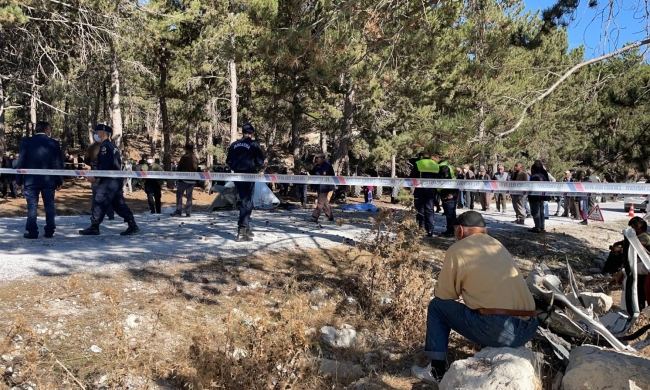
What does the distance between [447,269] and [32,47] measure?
1564 centimetres

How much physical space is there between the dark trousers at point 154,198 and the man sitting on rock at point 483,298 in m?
9.23

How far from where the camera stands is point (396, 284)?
20.1 feet

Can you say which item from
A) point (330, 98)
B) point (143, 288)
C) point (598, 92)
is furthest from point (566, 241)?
point (330, 98)

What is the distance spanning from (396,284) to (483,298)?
2.16 m

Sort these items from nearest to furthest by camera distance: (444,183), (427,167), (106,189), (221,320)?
(221,320), (444,183), (106,189), (427,167)

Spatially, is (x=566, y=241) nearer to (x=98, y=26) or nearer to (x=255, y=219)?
(x=255, y=219)

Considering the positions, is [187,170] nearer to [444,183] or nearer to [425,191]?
[425,191]

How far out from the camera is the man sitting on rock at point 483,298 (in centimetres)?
399

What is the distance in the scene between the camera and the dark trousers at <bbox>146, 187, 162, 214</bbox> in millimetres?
12172

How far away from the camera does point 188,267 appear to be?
262 inches

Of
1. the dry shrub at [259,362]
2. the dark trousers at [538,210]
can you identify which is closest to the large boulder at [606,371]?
the dry shrub at [259,362]

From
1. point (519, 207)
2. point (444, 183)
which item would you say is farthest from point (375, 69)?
point (519, 207)

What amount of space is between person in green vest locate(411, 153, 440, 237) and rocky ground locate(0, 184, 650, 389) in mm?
1283

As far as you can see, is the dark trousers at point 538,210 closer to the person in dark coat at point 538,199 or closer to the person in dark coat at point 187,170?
the person in dark coat at point 538,199
